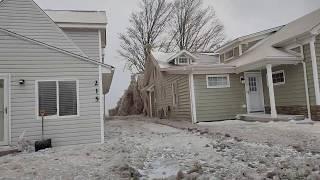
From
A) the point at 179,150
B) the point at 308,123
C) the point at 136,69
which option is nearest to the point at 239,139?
the point at 179,150

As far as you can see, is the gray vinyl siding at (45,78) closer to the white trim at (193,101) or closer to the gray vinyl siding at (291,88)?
the white trim at (193,101)

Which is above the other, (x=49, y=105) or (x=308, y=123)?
(x=49, y=105)

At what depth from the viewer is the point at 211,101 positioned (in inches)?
611

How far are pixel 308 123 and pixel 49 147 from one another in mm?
9564

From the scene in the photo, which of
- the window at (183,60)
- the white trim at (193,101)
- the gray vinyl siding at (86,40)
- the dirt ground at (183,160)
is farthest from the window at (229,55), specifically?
the dirt ground at (183,160)

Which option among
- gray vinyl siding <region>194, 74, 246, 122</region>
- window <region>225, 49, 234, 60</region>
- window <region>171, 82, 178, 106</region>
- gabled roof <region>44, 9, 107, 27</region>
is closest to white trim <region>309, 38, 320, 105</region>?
gray vinyl siding <region>194, 74, 246, 122</region>

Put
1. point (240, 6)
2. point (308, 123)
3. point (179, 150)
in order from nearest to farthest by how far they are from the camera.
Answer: point (179, 150) → point (308, 123) → point (240, 6)

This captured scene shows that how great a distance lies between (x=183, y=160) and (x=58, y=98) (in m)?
4.68

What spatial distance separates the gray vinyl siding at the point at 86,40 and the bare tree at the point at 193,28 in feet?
72.1

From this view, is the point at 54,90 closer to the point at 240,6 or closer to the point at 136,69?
the point at 240,6

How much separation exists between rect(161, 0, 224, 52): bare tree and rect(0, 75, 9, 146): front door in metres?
26.3

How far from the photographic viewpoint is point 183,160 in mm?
6539

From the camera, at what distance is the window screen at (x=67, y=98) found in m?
9.41

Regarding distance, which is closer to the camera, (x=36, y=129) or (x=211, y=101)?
(x=36, y=129)
